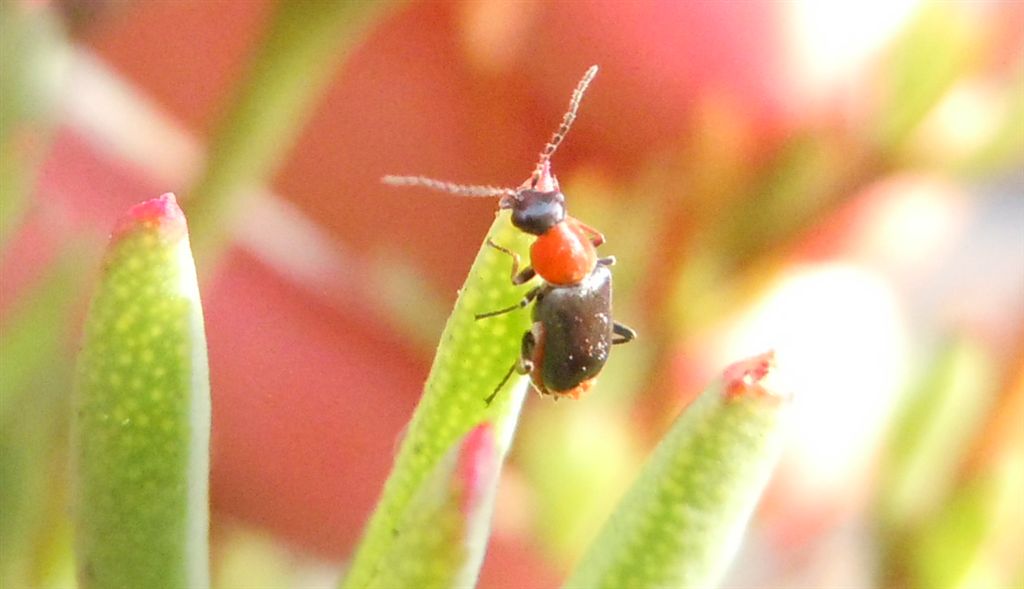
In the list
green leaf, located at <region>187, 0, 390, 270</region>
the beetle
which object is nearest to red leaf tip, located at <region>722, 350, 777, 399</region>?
the beetle

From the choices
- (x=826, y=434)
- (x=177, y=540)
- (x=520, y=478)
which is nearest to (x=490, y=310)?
(x=177, y=540)

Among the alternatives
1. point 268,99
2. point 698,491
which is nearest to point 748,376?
point 698,491

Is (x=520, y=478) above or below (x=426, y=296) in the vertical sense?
below

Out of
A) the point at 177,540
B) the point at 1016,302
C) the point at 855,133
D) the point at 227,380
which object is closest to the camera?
the point at 177,540

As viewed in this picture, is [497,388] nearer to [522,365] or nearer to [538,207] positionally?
[522,365]

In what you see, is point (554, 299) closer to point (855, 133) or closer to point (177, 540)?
point (177, 540)

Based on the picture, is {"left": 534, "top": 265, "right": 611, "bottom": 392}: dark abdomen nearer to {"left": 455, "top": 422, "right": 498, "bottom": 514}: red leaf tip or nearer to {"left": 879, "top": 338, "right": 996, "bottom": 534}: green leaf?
{"left": 455, "top": 422, "right": 498, "bottom": 514}: red leaf tip

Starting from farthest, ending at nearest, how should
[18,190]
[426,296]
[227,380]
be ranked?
[227,380] → [426,296] → [18,190]
